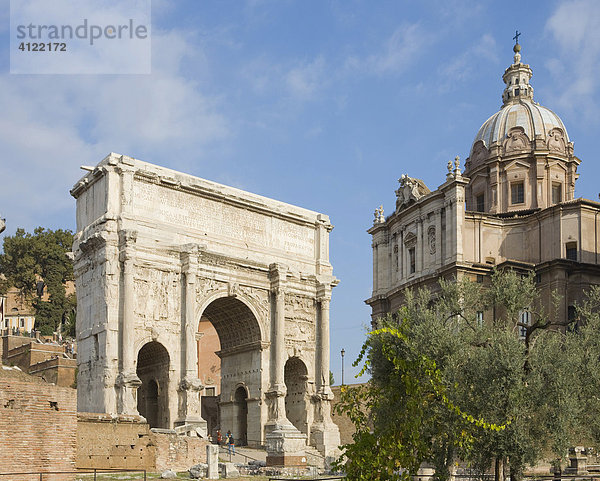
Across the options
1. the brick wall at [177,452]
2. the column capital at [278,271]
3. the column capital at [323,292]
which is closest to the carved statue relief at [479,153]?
the column capital at [323,292]

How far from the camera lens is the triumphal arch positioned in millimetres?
35594

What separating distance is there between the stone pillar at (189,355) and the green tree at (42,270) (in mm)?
39844

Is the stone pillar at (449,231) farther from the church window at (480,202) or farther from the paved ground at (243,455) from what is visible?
the paved ground at (243,455)

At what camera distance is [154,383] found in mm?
38938

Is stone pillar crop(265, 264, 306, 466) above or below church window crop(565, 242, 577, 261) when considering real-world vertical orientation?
below

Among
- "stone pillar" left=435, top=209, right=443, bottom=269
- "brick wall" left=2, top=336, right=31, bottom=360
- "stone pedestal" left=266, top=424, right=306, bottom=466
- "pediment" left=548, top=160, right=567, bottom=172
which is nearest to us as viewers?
"stone pedestal" left=266, top=424, right=306, bottom=466

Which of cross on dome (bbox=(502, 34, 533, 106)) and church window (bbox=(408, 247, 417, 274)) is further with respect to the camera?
cross on dome (bbox=(502, 34, 533, 106))

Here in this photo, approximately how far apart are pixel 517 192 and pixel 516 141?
3498 mm

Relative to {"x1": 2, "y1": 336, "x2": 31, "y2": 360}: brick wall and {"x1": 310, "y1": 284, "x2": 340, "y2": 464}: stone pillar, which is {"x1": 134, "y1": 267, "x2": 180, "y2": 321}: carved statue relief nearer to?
{"x1": 310, "y1": 284, "x2": 340, "y2": 464}: stone pillar

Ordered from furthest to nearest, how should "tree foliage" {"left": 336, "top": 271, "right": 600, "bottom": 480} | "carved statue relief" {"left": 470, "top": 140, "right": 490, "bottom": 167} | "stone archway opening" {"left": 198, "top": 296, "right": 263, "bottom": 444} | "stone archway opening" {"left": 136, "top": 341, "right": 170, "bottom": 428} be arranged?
"carved statue relief" {"left": 470, "top": 140, "right": 490, "bottom": 167} → "stone archway opening" {"left": 198, "top": 296, "right": 263, "bottom": 444} → "stone archway opening" {"left": 136, "top": 341, "right": 170, "bottom": 428} → "tree foliage" {"left": 336, "top": 271, "right": 600, "bottom": 480}

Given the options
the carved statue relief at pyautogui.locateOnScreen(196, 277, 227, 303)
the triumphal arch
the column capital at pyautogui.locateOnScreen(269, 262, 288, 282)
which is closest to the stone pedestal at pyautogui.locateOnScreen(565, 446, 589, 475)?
the triumphal arch

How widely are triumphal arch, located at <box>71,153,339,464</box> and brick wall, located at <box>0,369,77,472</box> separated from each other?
14482mm

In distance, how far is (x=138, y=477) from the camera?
2602cm

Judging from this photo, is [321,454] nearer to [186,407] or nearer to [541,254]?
[186,407]
